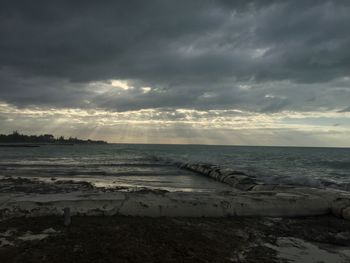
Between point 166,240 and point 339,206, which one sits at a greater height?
point 339,206

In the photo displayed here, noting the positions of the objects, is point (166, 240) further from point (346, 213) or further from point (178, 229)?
point (346, 213)

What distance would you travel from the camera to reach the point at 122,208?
30.6ft

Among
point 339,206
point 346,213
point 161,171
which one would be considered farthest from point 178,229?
point 161,171

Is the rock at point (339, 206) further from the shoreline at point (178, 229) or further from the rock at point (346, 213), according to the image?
the rock at point (346, 213)

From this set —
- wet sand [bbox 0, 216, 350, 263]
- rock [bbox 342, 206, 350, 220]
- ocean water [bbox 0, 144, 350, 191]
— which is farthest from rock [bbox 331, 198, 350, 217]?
ocean water [bbox 0, 144, 350, 191]

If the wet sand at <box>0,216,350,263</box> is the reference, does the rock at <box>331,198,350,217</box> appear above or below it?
above

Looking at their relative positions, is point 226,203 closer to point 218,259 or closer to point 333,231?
point 333,231

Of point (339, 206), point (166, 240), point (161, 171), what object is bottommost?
point (161, 171)

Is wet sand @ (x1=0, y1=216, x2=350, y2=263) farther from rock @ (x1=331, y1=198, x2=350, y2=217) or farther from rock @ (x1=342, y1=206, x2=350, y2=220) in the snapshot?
rock @ (x1=331, y1=198, x2=350, y2=217)

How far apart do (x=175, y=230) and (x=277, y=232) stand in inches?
102

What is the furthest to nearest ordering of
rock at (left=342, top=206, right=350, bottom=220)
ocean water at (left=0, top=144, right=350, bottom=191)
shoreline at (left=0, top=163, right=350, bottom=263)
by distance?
ocean water at (left=0, top=144, right=350, bottom=191) < rock at (left=342, top=206, right=350, bottom=220) < shoreline at (left=0, top=163, right=350, bottom=263)

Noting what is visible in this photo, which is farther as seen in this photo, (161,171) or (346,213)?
(161,171)

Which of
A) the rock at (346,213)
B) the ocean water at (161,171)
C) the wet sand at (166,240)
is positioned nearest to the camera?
the wet sand at (166,240)

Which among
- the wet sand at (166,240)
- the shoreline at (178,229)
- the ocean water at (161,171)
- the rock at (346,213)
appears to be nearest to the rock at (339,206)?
A: the shoreline at (178,229)
